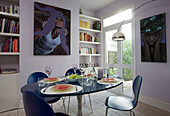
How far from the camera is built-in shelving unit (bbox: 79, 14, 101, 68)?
12.7ft

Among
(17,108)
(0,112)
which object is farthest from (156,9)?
(0,112)

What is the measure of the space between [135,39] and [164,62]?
93cm

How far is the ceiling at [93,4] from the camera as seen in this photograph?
3717mm

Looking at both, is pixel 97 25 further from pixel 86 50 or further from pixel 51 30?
pixel 51 30

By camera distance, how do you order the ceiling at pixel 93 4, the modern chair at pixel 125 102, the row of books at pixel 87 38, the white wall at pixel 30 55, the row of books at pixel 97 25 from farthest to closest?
the row of books at pixel 97 25, the row of books at pixel 87 38, the ceiling at pixel 93 4, the white wall at pixel 30 55, the modern chair at pixel 125 102

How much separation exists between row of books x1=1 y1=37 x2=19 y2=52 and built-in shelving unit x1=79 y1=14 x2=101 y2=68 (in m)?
1.86

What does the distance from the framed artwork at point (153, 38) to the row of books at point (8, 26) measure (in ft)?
10.4

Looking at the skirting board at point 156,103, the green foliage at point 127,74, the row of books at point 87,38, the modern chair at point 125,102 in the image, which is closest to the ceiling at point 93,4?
the row of books at point 87,38

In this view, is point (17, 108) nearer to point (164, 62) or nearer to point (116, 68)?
point (116, 68)

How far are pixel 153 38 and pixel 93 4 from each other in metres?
2.36

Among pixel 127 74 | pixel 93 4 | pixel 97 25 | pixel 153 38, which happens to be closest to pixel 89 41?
pixel 97 25

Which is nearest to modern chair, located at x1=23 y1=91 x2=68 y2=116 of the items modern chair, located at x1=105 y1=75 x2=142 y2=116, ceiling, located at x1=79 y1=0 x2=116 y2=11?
modern chair, located at x1=105 y1=75 x2=142 y2=116

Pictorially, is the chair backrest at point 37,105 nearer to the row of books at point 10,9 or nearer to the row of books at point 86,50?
the row of books at point 10,9

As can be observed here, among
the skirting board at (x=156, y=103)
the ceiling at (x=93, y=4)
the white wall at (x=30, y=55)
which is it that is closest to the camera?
the skirting board at (x=156, y=103)
